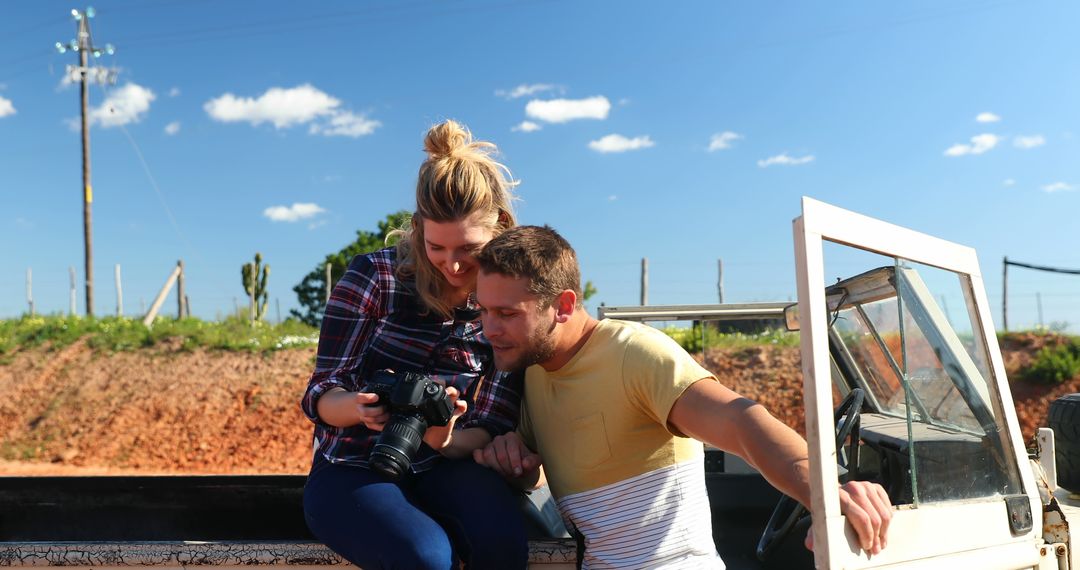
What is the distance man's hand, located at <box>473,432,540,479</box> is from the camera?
222 centimetres

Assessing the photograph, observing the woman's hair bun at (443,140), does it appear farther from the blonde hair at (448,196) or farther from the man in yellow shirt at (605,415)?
the man in yellow shirt at (605,415)

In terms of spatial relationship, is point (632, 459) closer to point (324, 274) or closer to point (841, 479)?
point (841, 479)

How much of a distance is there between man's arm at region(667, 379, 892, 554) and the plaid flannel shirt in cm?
67

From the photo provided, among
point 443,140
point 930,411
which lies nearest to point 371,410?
point 443,140

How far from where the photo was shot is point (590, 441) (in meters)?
2.13

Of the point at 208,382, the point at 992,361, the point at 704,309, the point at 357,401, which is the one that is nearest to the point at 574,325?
the point at 357,401

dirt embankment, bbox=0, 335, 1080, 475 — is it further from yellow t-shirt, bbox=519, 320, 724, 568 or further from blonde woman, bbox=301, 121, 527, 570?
yellow t-shirt, bbox=519, 320, 724, 568

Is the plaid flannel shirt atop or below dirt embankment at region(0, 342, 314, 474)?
atop

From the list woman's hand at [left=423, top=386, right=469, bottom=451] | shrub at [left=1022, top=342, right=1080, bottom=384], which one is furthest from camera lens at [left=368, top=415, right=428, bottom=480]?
shrub at [left=1022, top=342, right=1080, bottom=384]

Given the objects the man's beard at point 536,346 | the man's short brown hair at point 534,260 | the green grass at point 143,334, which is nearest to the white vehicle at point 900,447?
the man's beard at point 536,346

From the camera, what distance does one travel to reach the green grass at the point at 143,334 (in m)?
14.2

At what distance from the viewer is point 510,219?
2.50 meters

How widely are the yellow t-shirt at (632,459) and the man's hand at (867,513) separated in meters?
0.42

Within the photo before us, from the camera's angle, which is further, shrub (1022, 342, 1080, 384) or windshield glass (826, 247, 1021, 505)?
shrub (1022, 342, 1080, 384)
